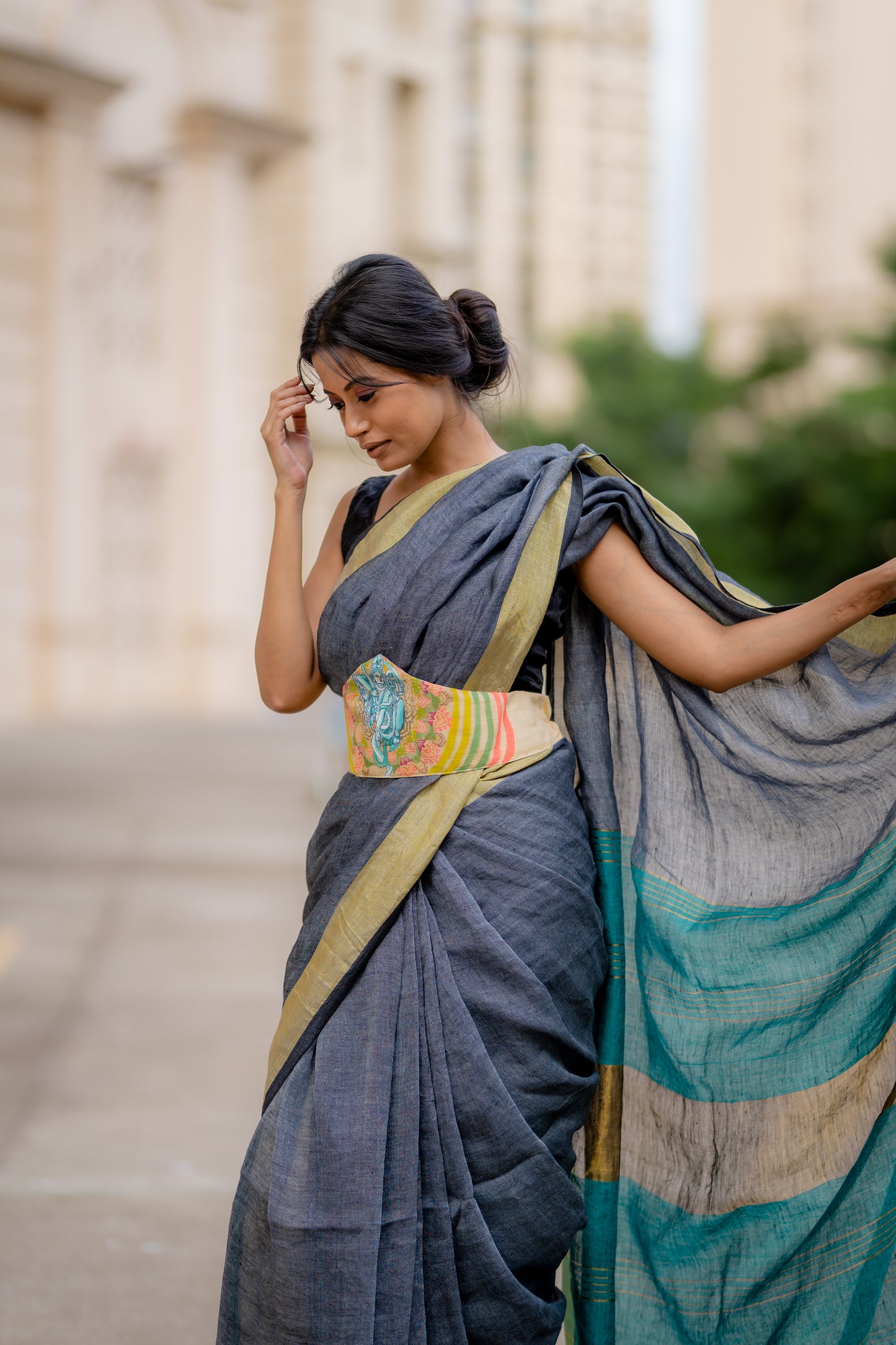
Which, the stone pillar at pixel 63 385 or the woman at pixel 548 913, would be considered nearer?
the woman at pixel 548 913

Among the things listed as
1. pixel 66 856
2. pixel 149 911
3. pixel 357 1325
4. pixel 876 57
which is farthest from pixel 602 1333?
pixel 876 57

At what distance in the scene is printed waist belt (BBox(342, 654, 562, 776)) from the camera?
1.93m

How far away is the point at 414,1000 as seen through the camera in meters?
1.82

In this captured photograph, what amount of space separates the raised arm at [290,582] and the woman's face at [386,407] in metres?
0.11

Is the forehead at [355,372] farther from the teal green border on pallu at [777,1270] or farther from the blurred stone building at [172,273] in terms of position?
the blurred stone building at [172,273]

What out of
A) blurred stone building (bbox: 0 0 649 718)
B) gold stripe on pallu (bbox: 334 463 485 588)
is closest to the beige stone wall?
blurred stone building (bbox: 0 0 649 718)

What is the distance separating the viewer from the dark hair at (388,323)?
189 cm

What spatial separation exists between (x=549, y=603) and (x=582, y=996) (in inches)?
20.6

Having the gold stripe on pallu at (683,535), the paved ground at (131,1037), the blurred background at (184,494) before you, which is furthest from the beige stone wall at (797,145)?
the gold stripe on pallu at (683,535)

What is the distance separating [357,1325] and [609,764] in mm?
828

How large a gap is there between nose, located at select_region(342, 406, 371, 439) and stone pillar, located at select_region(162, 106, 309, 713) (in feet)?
51.7

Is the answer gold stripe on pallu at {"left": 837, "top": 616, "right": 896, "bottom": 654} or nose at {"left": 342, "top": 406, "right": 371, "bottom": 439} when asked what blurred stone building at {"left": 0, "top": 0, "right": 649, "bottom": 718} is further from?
nose at {"left": 342, "top": 406, "right": 371, "bottom": 439}

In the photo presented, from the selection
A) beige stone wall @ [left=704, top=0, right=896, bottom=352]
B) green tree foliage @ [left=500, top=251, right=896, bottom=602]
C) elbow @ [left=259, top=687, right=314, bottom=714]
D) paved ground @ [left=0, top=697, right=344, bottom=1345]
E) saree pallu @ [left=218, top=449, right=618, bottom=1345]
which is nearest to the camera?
saree pallu @ [left=218, top=449, right=618, bottom=1345]

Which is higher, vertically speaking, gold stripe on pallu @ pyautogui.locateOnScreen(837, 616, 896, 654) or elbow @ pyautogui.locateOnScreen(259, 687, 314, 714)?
gold stripe on pallu @ pyautogui.locateOnScreen(837, 616, 896, 654)
